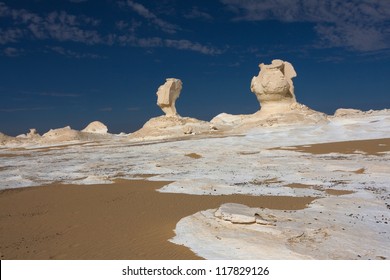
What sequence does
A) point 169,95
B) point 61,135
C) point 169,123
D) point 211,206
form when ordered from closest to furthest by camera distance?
point 211,206, point 169,123, point 169,95, point 61,135

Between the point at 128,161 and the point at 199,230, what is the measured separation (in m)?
26.0

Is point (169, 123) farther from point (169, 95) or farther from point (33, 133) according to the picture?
point (33, 133)

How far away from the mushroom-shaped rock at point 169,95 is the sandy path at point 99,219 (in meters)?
53.5

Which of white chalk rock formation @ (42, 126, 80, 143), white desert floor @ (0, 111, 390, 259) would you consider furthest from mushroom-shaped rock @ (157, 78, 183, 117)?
white desert floor @ (0, 111, 390, 259)

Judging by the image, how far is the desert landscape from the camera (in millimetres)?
10805

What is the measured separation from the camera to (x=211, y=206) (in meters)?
16.7

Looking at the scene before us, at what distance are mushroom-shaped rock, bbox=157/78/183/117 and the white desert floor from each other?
28.3 meters

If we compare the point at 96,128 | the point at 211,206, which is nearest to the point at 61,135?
the point at 96,128

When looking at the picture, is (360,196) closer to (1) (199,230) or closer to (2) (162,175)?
(1) (199,230)

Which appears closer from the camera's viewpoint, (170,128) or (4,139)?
(170,128)

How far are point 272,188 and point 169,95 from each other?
5759cm

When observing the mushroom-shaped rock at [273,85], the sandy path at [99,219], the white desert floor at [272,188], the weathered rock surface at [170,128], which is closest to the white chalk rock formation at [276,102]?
the mushroom-shaped rock at [273,85]

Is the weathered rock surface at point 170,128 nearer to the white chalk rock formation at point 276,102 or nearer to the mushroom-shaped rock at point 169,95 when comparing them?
the mushroom-shaped rock at point 169,95
